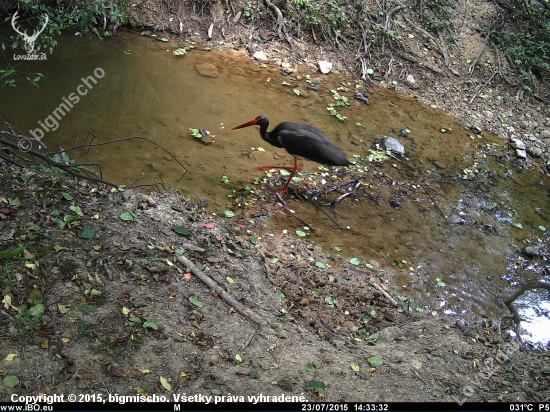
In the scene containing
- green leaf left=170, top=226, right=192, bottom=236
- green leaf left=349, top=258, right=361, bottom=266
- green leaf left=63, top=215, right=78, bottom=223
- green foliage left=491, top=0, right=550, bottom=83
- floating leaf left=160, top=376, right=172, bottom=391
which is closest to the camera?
floating leaf left=160, top=376, right=172, bottom=391

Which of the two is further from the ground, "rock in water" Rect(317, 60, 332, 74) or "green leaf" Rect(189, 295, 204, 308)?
"green leaf" Rect(189, 295, 204, 308)

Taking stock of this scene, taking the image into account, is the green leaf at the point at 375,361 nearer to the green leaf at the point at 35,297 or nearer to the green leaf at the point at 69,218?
the green leaf at the point at 35,297

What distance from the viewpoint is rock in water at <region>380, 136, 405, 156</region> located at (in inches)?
296

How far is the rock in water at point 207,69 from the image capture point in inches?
325

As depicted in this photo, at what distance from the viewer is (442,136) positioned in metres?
8.49

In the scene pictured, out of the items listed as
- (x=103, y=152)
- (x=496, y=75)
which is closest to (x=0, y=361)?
(x=103, y=152)

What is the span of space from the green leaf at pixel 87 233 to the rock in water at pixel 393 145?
5.25 metres

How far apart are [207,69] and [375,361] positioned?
6.52 m

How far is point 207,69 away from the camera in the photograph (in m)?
8.38

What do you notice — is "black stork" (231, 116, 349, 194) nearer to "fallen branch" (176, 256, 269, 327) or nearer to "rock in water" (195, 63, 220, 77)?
"fallen branch" (176, 256, 269, 327)

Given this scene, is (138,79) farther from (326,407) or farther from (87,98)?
(326,407)

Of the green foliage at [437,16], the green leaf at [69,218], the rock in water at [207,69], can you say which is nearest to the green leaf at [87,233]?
the green leaf at [69,218]

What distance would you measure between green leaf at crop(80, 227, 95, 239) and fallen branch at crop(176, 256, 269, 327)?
78 cm

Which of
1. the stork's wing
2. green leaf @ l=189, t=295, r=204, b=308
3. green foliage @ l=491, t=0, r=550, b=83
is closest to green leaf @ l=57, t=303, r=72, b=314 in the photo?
green leaf @ l=189, t=295, r=204, b=308
